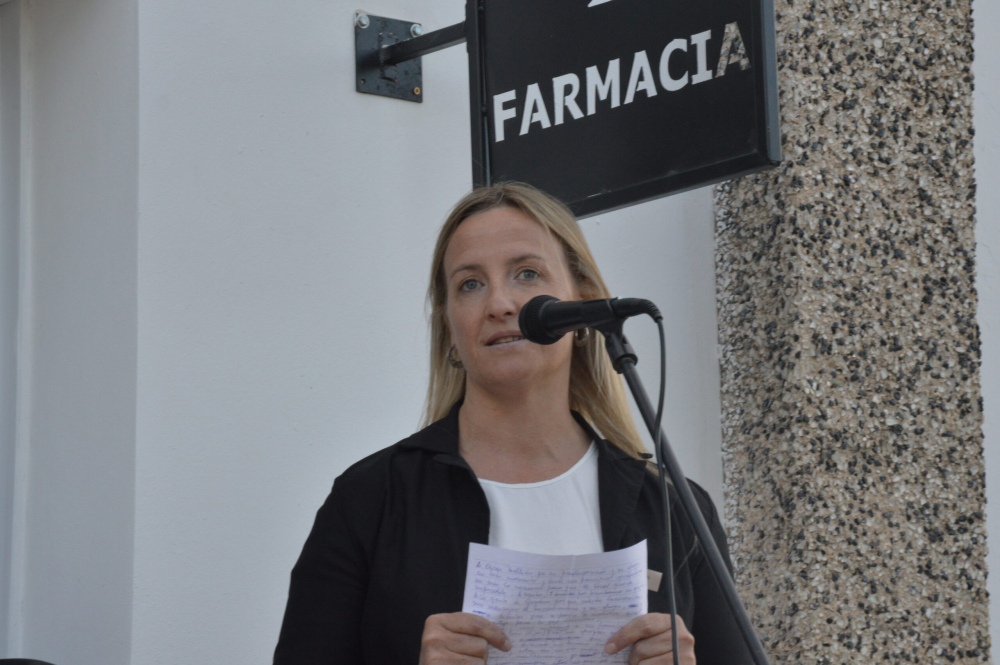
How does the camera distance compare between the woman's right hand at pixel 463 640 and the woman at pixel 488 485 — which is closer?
the woman's right hand at pixel 463 640

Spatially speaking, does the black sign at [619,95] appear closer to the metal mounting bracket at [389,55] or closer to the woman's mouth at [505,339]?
the metal mounting bracket at [389,55]

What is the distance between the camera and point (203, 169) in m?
3.40

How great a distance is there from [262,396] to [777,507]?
158cm

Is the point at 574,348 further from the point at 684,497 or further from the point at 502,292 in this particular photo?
the point at 684,497

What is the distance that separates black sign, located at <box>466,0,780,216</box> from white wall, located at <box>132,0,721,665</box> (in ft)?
1.83

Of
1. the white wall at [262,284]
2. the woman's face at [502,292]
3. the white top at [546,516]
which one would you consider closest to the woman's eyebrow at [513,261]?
the woman's face at [502,292]

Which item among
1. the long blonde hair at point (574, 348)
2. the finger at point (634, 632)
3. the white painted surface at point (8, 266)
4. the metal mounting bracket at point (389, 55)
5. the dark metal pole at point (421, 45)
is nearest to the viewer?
the finger at point (634, 632)

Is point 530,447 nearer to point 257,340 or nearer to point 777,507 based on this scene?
point 257,340

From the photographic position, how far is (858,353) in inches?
159

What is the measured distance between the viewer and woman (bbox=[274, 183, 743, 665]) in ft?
7.31

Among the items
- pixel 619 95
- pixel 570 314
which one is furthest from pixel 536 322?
pixel 619 95


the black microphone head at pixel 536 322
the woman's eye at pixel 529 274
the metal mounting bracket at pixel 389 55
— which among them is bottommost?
the black microphone head at pixel 536 322

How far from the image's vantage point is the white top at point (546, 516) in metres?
2.29

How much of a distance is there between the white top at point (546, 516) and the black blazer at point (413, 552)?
0.02m
